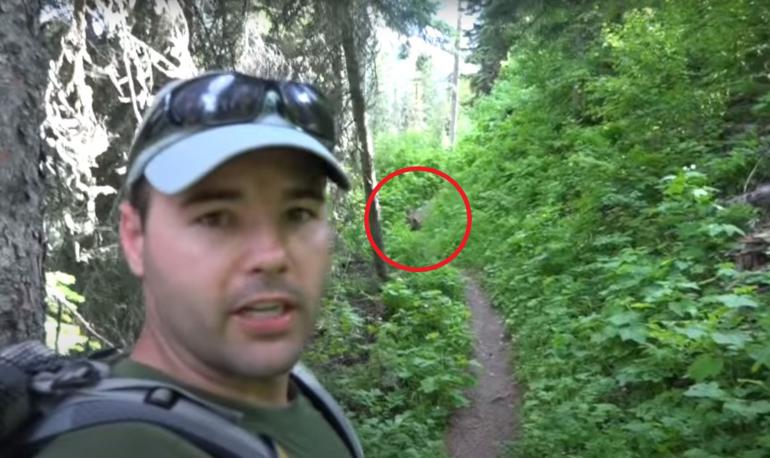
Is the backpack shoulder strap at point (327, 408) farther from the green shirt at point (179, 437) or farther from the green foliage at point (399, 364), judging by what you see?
the green foliage at point (399, 364)

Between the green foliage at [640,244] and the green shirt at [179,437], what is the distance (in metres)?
4.10

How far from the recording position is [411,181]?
84.8 ft

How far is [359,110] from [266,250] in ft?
30.9

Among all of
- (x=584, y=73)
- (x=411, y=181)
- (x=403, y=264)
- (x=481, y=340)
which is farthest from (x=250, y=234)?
(x=411, y=181)

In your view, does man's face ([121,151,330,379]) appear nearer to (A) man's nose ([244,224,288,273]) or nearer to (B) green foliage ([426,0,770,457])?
(A) man's nose ([244,224,288,273])

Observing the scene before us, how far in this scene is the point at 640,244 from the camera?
978 centimetres

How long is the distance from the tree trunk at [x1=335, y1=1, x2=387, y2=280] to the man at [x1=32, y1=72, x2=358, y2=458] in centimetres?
752

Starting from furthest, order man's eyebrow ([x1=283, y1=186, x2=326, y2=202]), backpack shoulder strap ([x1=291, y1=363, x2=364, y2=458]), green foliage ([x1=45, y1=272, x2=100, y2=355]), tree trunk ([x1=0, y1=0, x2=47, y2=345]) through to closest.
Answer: green foliage ([x1=45, y1=272, x2=100, y2=355]), tree trunk ([x1=0, y1=0, x2=47, y2=345]), backpack shoulder strap ([x1=291, y1=363, x2=364, y2=458]), man's eyebrow ([x1=283, y1=186, x2=326, y2=202])

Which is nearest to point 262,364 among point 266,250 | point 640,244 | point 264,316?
point 264,316

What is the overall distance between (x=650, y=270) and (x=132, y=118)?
5.02 m

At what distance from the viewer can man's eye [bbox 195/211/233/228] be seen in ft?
4.41

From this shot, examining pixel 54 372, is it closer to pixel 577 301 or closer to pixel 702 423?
pixel 702 423

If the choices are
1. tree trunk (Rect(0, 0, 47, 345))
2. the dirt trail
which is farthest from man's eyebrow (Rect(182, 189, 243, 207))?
the dirt trail

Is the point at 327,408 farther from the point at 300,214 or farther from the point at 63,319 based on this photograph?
the point at 63,319
